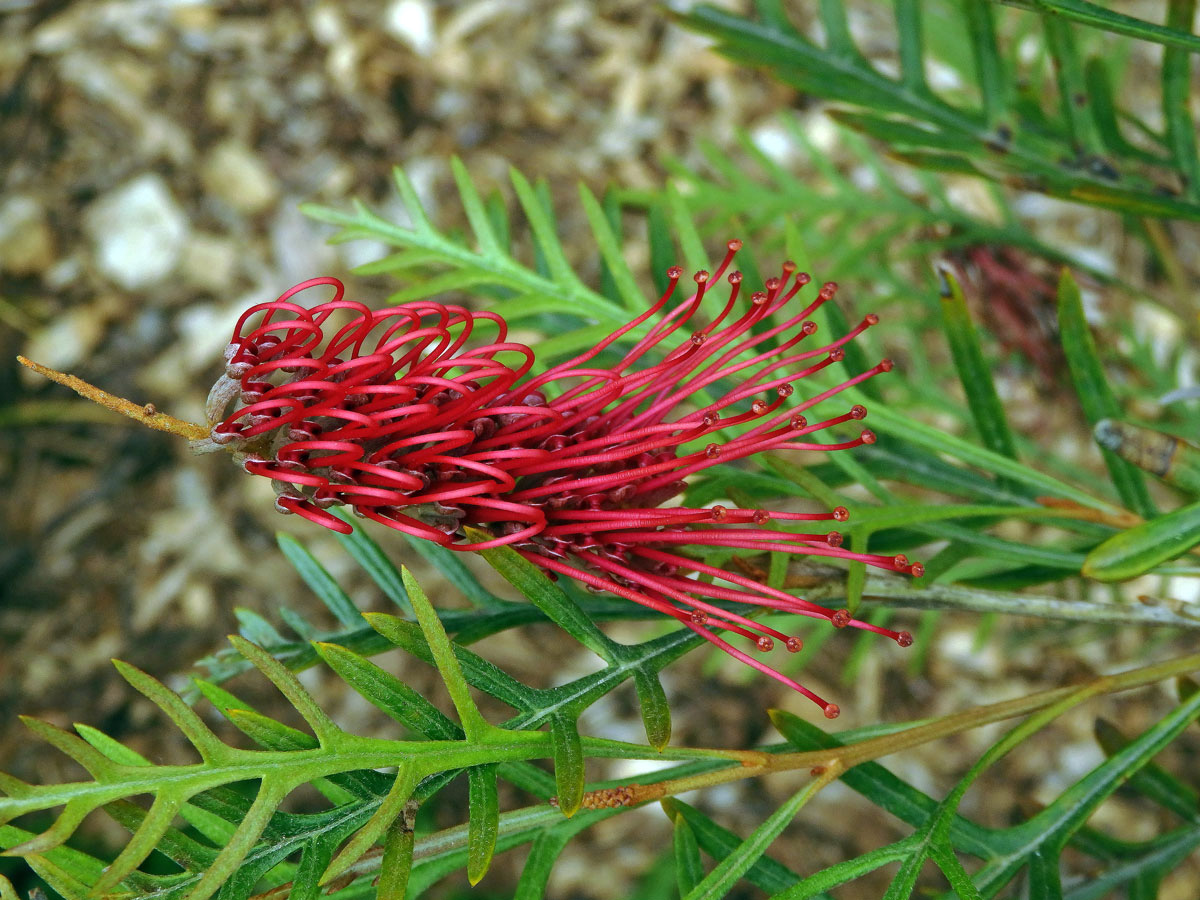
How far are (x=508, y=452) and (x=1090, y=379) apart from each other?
1.00 feet

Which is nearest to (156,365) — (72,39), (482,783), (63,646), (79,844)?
(63,646)

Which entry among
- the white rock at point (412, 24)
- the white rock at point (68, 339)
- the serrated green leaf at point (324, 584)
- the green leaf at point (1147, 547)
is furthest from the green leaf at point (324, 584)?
the white rock at point (412, 24)

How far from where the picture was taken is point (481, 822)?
14.2 inches

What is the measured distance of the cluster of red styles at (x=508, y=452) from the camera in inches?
15.2

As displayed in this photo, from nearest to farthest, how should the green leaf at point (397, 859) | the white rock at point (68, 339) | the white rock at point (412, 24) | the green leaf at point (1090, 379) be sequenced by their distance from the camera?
the green leaf at point (397, 859), the green leaf at point (1090, 379), the white rock at point (68, 339), the white rock at point (412, 24)

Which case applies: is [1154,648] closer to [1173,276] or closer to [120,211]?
[1173,276]

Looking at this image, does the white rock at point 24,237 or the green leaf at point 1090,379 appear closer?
the green leaf at point 1090,379

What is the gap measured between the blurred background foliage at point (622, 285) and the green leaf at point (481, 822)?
13 centimetres

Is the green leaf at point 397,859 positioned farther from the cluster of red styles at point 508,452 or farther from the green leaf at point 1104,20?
the green leaf at point 1104,20

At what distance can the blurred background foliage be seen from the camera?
569 millimetres

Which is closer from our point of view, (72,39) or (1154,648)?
(1154,648)

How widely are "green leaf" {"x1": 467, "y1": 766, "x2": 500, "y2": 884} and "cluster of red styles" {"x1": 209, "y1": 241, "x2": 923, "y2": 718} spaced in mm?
85

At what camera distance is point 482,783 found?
1.22ft

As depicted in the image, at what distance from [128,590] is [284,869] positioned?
100 centimetres
